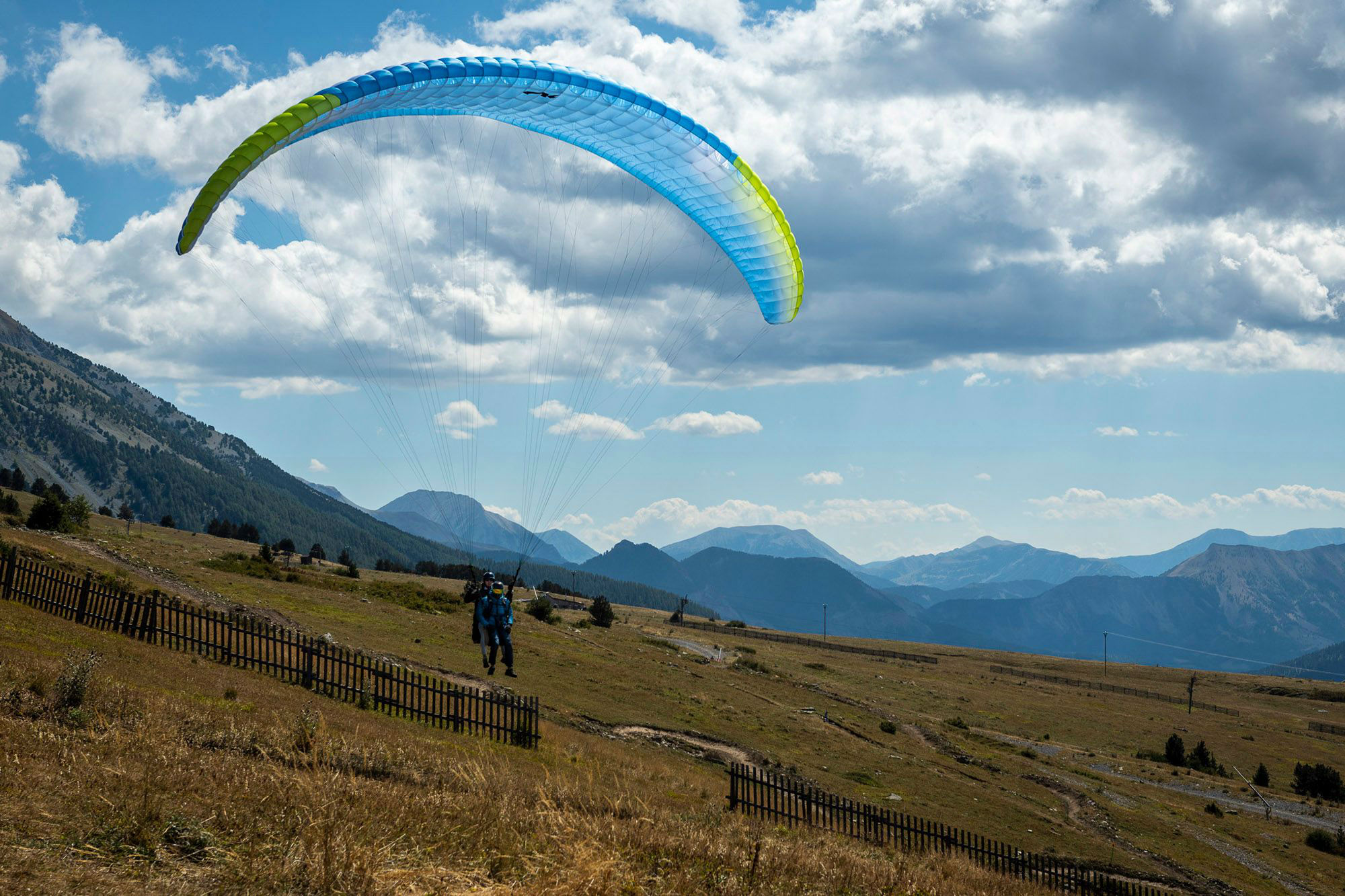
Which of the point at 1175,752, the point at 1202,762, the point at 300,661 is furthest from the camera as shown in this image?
the point at 1202,762

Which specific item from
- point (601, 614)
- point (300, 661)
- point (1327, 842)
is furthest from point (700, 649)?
point (300, 661)

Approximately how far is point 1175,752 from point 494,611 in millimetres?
42543

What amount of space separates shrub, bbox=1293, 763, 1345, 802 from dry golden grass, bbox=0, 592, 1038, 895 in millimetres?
41201

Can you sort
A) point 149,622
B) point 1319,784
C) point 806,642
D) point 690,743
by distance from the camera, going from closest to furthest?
1. point 149,622
2. point 690,743
3. point 1319,784
4. point 806,642

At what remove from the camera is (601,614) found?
58.1 m

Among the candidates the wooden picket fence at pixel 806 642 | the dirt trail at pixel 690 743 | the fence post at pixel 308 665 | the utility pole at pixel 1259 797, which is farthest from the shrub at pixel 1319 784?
the fence post at pixel 308 665

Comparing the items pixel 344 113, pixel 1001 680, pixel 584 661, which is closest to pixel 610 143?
pixel 344 113

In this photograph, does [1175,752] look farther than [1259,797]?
Yes

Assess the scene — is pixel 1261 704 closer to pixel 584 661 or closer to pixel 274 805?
pixel 584 661

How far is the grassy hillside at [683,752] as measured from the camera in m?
7.48

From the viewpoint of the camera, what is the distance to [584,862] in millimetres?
6109

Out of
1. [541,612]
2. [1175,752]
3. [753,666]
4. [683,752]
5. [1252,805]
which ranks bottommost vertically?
[1252,805]

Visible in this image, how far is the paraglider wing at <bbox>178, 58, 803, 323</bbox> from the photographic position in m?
16.2

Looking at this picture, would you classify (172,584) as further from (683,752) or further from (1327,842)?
(1327,842)
